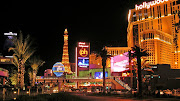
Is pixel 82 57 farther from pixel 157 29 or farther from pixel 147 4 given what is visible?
pixel 147 4

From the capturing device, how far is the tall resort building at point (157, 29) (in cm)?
11544

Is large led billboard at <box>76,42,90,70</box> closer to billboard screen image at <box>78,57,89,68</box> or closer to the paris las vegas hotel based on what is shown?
billboard screen image at <box>78,57,89,68</box>

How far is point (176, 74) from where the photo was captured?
78.6 metres

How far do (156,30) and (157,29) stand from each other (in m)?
4.53

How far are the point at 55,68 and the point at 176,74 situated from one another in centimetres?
4592

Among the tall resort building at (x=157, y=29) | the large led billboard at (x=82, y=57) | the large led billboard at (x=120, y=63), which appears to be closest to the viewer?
the large led billboard at (x=120, y=63)

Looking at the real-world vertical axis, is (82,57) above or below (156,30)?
below

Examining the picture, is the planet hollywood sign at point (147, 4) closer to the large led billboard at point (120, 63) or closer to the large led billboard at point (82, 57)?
the large led billboard at point (82, 57)

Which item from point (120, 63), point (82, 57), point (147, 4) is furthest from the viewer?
point (147, 4)

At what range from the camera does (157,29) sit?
120000 mm

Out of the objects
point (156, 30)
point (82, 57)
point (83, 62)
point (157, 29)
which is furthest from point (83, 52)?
point (157, 29)

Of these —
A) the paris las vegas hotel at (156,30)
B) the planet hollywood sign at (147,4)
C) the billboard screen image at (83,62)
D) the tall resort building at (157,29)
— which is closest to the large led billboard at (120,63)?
the billboard screen image at (83,62)

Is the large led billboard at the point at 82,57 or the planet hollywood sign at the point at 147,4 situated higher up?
the planet hollywood sign at the point at 147,4

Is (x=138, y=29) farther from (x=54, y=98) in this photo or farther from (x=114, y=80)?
(x=54, y=98)
